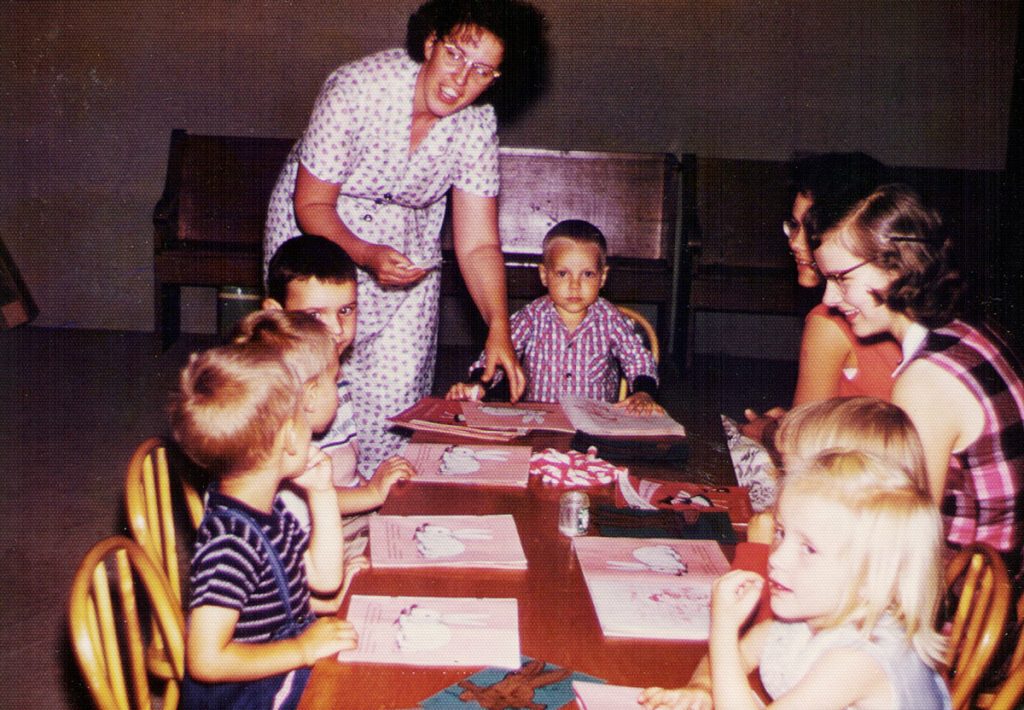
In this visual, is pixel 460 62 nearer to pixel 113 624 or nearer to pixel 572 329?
pixel 572 329

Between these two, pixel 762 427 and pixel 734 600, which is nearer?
pixel 734 600

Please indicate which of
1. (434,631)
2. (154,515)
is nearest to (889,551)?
(434,631)

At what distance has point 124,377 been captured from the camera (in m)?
5.78

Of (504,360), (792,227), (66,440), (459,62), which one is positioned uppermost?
(459,62)

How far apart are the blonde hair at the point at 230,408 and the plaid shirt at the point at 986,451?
3.60ft

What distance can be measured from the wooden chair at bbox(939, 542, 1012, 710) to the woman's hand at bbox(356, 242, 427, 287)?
136 cm

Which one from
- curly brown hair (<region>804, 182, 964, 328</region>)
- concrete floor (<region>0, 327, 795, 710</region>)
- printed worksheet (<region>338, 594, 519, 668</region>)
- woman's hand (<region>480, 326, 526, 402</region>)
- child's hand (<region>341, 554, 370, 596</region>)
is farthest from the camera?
concrete floor (<region>0, 327, 795, 710</region>)

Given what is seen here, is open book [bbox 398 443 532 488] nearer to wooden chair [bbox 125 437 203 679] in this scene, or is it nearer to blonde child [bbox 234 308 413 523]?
blonde child [bbox 234 308 413 523]

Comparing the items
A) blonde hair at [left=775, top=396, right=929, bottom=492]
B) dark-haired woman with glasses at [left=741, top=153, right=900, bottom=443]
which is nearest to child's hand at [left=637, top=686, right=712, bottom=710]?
blonde hair at [left=775, top=396, right=929, bottom=492]

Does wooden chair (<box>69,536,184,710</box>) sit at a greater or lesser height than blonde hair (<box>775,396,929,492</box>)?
lesser

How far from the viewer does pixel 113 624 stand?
1.42m

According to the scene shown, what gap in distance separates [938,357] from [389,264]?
50.7 inches

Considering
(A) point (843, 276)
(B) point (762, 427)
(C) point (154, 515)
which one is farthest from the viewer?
(B) point (762, 427)

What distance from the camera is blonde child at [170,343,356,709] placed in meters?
1.37
